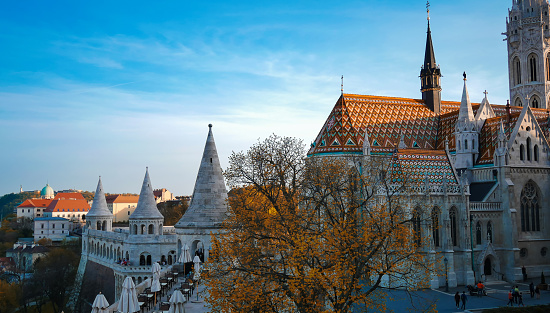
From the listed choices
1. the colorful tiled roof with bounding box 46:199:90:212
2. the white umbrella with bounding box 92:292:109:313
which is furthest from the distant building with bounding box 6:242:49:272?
the white umbrella with bounding box 92:292:109:313

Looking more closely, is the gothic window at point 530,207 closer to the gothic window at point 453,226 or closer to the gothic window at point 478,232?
the gothic window at point 478,232

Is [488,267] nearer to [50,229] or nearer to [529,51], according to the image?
[529,51]

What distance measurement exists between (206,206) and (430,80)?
30206 millimetres

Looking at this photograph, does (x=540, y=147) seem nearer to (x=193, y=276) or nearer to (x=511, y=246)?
(x=511, y=246)

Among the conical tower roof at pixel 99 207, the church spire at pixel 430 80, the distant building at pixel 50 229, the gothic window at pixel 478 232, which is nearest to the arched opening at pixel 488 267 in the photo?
the gothic window at pixel 478 232

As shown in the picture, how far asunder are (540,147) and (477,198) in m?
6.32

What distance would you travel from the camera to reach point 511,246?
115ft

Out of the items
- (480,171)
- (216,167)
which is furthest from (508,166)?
(216,167)

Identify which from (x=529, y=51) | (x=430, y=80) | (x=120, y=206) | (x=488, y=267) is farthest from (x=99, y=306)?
(x=120, y=206)

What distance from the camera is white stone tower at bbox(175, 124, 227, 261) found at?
89.6 feet

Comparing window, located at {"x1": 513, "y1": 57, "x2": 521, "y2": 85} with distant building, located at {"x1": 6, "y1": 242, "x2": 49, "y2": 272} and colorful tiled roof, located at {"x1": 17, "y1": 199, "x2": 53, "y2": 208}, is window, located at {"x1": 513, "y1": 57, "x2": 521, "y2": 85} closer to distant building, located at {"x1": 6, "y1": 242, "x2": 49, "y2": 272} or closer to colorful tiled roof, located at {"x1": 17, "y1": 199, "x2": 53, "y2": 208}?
distant building, located at {"x1": 6, "y1": 242, "x2": 49, "y2": 272}

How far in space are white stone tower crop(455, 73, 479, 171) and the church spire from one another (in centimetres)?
830

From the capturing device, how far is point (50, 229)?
338ft

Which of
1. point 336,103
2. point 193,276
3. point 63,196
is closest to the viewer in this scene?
point 193,276
